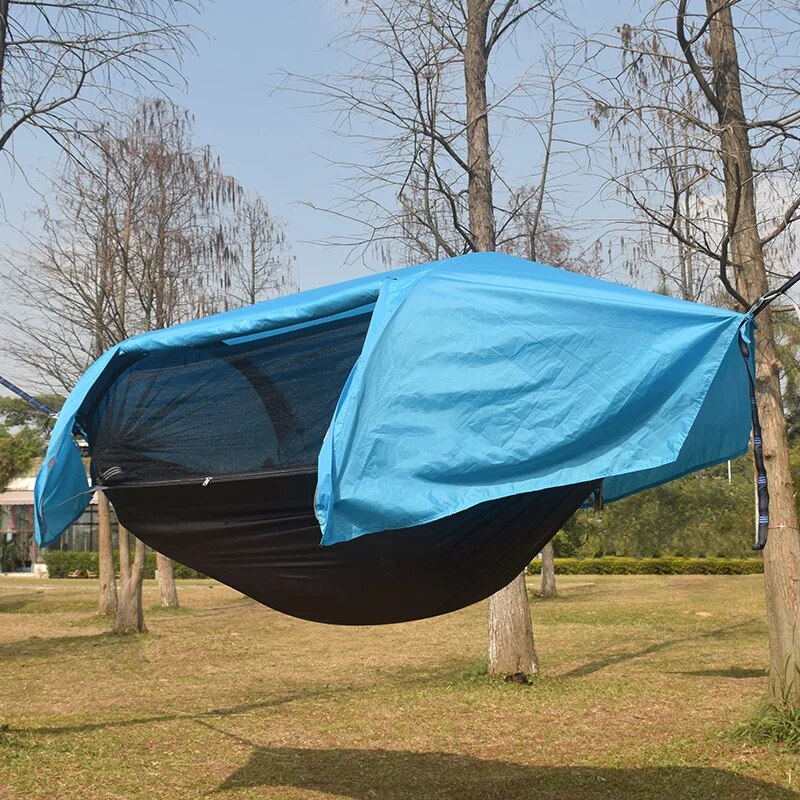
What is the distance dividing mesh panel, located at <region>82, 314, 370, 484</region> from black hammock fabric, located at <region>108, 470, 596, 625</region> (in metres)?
0.10

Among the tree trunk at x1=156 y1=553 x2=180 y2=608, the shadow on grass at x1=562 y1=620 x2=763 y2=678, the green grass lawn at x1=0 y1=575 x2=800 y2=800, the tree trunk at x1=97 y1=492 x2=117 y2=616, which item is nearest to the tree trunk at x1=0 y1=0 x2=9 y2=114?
the green grass lawn at x1=0 y1=575 x2=800 y2=800

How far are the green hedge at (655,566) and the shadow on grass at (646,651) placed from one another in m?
10.6

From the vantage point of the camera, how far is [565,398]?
2941 millimetres

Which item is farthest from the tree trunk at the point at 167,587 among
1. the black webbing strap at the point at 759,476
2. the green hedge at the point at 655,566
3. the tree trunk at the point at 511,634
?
the black webbing strap at the point at 759,476

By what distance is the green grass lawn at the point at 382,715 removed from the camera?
5.29 m

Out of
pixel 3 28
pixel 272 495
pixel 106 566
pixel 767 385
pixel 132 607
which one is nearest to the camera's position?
pixel 272 495

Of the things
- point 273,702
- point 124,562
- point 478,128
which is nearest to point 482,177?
point 478,128

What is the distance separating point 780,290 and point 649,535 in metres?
25.0

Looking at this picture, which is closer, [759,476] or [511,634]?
[759,476]

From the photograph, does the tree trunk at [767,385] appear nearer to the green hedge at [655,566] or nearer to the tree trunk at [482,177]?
the tree trunk at [482,177]

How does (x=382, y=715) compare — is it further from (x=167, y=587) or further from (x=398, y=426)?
(x=167, y=587)

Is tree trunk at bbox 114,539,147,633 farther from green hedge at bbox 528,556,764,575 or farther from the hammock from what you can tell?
green hedge at bbox 528,556,764,575

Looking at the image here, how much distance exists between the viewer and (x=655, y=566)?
24.5 meters

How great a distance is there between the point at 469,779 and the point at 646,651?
5883 millimetres
